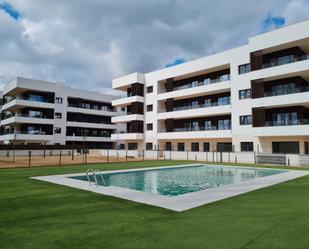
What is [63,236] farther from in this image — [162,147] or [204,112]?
[162,147]

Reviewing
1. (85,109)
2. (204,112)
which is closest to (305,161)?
(204,112)

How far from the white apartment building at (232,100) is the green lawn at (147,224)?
2138 cm

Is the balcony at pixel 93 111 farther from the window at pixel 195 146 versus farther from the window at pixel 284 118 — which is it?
the window at pixel 284 118

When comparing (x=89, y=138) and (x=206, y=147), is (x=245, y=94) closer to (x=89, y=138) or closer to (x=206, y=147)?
(x=206, y=147)

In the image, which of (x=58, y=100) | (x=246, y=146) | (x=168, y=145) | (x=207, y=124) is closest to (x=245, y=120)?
(x=246, y=146)

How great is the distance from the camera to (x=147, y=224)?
6.30 meters

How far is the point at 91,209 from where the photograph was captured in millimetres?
7797

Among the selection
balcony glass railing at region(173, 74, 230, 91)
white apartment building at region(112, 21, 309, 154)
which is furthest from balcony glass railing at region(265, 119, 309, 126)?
balcony glass railing at region(173, 74, 230, 91)

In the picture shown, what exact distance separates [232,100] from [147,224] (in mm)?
29555

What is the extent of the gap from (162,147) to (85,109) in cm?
2374

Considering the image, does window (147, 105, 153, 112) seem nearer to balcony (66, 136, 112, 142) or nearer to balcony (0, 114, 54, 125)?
balcony (66, 136, 112, 142)

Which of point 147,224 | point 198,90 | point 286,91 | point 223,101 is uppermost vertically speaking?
point 198,90

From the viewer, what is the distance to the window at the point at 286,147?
2815 centimetres

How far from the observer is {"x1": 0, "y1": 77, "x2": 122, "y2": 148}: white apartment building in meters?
48.3
